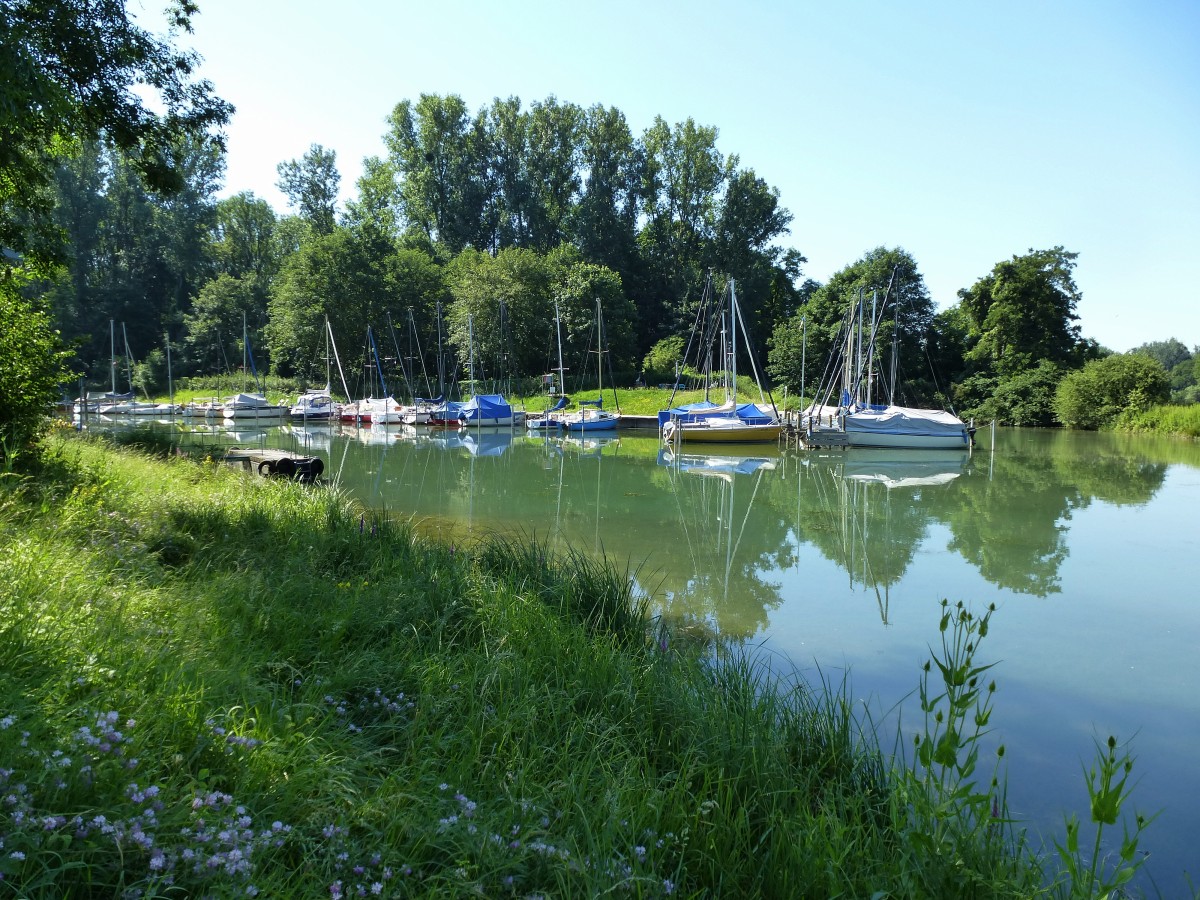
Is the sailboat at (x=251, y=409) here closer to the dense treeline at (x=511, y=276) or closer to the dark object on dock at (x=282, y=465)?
the dense treeline at (x=511, y=276)

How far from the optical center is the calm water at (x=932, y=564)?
5211 millimetres

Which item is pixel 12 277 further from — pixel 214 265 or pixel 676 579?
pixel 214 265

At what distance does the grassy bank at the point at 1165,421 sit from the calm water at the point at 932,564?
12219mm

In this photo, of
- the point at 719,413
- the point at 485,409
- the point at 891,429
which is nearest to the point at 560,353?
the point at 485,409

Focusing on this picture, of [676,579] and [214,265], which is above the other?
[214,265]

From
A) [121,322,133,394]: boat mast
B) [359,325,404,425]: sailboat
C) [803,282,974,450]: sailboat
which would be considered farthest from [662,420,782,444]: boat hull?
[121,322,133,394]: boat mast

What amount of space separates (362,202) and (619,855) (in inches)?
2736

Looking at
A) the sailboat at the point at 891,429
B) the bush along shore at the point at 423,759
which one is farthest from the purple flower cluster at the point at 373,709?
the sailboat at the point at 891,429

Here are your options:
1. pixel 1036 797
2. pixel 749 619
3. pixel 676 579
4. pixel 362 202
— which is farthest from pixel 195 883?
pixel 362 202

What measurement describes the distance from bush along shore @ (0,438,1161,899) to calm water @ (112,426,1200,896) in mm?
675

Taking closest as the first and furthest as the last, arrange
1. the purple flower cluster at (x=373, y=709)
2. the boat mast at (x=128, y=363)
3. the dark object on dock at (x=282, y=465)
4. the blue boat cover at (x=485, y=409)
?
the purple flower cluster at (x=373, y=709) → the dark object on dock at (x=282, y=465) → the blue boat cover at (x=485, y=409) → the boat mast at (x=128, y=363)

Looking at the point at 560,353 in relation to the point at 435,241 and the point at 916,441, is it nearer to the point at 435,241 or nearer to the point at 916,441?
the point at 916,441

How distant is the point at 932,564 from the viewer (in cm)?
1016

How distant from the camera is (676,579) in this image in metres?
9.01
